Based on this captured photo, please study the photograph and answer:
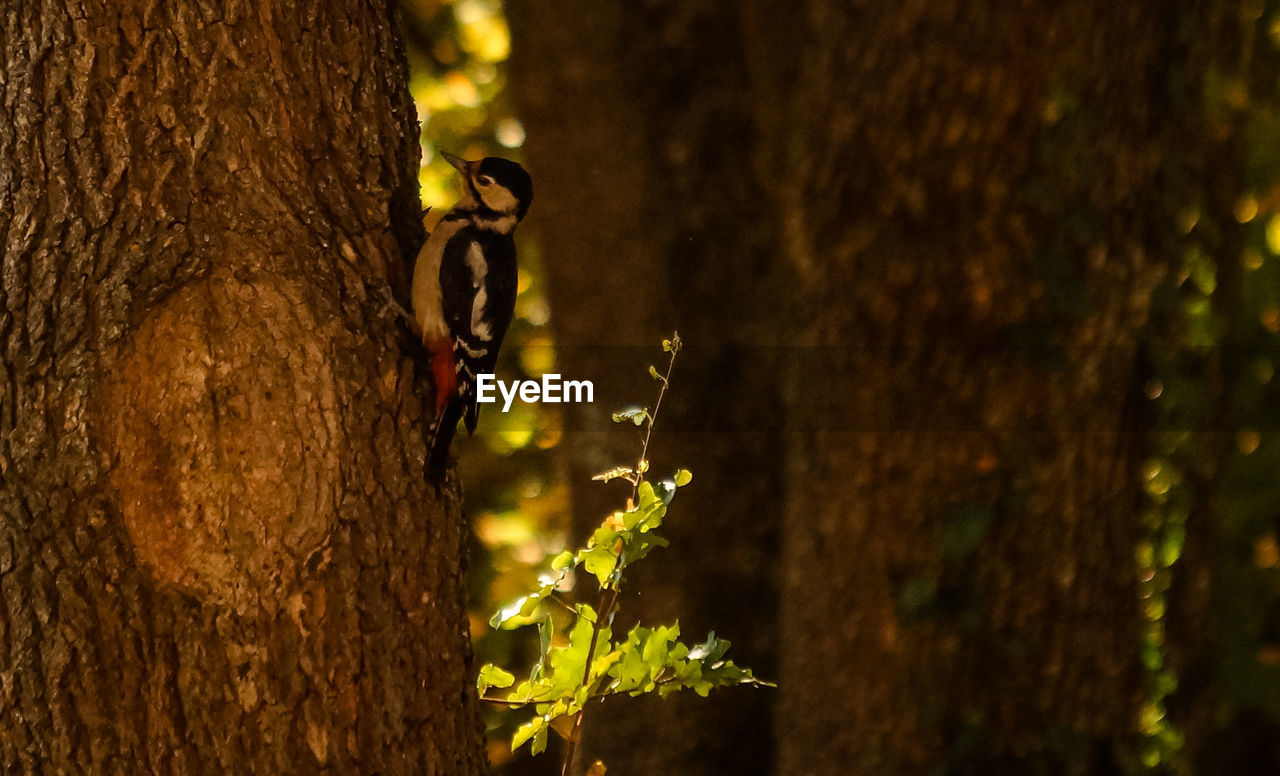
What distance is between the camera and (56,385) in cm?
181

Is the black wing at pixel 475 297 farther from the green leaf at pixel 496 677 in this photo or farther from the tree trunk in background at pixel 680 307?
the tree trunk in background at pixel 680 307

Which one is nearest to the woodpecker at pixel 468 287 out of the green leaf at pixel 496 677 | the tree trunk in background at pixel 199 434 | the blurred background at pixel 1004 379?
the tree trunk in background at pixel 199 434

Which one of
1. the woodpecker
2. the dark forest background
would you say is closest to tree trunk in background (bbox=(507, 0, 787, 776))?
the dark forest background

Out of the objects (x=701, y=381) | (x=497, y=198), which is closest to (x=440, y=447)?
(x=497, y=198)

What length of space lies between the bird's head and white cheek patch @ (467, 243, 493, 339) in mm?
328

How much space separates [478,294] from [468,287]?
7cm

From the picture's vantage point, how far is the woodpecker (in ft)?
7.43

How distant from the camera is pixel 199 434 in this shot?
183cm

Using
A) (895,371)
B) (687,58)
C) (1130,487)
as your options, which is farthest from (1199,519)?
(687,58)

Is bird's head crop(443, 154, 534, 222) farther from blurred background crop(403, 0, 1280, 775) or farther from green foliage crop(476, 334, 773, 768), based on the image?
green foliage crop(476, 334, 773, 768)

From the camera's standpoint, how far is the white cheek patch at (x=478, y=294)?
9.32ft

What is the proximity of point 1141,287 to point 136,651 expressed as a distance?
110 inches

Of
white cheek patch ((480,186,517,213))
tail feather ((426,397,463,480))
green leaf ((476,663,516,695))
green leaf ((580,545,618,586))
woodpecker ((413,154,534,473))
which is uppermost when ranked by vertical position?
white cheek patch ((480,186,517,213))

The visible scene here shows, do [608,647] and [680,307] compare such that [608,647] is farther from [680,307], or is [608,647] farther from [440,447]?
[680,307]
